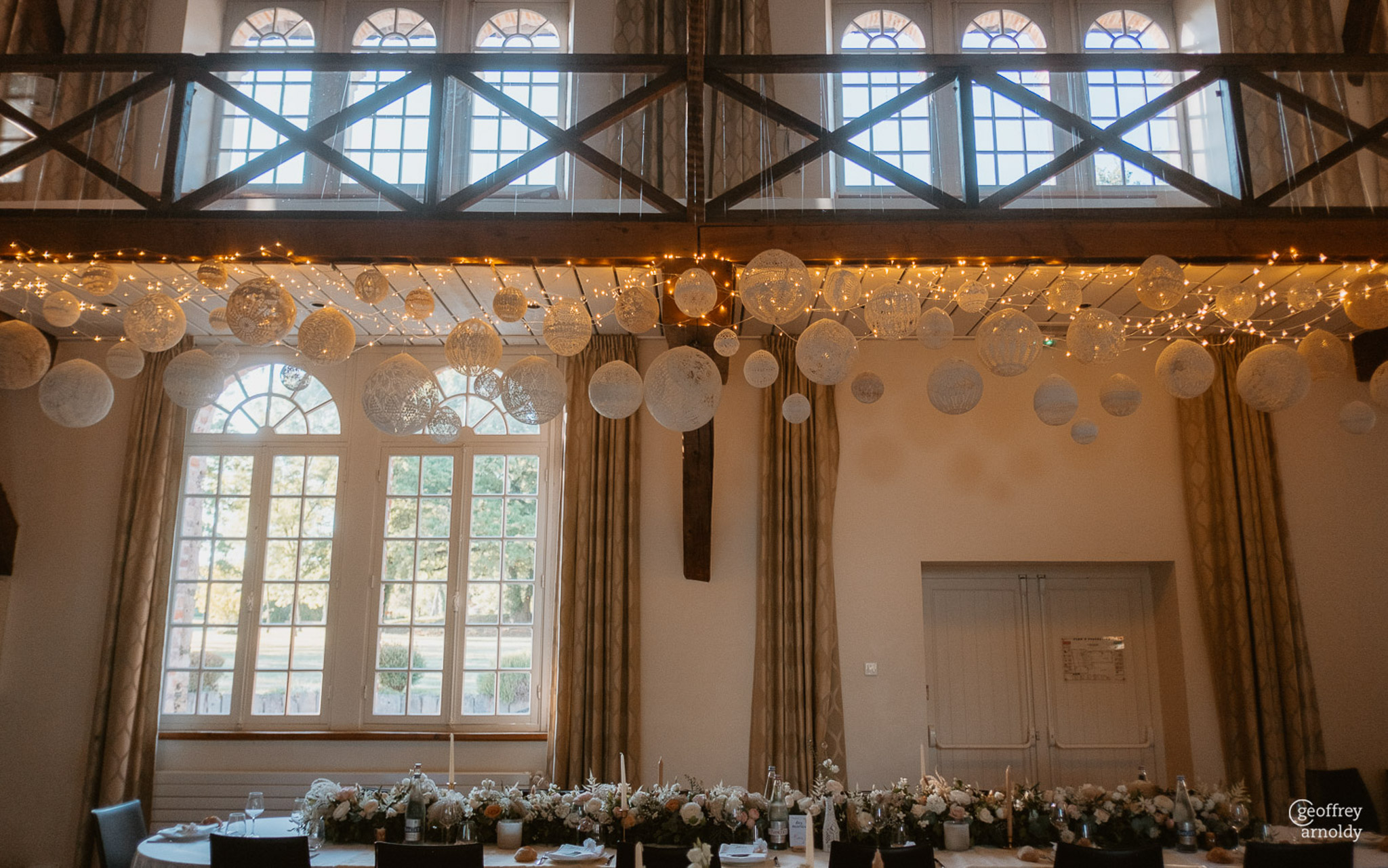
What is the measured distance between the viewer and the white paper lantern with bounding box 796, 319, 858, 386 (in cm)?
475

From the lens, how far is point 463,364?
188 inches

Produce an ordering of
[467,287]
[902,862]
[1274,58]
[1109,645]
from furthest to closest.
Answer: [1109,645] < [467,287] < [1274,58] < [902,862]

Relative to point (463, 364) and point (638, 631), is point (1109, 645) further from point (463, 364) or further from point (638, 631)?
point (463, 364)

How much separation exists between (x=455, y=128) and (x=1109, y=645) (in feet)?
22.0

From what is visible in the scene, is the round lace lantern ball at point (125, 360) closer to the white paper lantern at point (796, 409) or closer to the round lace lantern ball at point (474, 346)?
the round lace lantern ball at point (474, 346)

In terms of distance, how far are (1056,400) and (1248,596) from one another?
3.25m

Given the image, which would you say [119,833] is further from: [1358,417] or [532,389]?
[1358,417]

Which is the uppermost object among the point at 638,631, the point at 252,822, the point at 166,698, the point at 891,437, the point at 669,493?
the point at 891,437

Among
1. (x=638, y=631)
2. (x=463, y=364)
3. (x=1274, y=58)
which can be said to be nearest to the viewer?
(x=463, y=364)

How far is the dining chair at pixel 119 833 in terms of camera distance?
506cm

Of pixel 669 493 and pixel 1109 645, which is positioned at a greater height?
pixel 669 493

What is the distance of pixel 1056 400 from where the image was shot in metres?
5.36

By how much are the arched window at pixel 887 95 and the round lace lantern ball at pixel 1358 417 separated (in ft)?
11.2

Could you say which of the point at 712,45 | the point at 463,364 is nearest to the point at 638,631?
the point at 463,364
